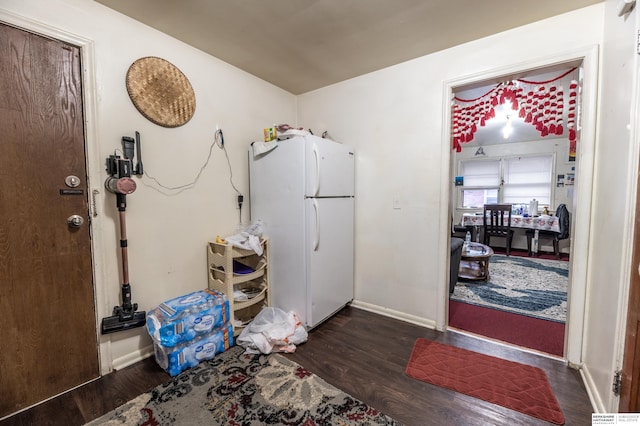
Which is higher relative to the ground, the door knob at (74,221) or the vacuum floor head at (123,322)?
the door knob at (74,221)

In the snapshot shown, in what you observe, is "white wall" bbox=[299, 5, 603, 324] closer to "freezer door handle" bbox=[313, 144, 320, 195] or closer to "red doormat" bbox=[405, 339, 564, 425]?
"red doormat" bbox=[405, 339, 564, 425]

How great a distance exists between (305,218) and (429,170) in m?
1.14

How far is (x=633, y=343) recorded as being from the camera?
3.50 ft

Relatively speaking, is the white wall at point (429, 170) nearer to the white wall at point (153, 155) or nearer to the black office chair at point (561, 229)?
the white wall at point (153, 155)

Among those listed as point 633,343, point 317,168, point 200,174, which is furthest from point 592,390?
point 200,174

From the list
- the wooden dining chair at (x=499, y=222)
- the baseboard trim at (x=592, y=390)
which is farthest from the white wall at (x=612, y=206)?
the wooden dining chair at (x=499, y=222)

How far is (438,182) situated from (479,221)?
13.2ft

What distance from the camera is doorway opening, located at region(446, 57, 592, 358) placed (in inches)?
80.0

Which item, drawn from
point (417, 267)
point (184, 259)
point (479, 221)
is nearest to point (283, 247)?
point (184, 259)

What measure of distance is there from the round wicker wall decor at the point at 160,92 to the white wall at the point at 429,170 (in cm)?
132

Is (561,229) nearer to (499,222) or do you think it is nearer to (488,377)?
(499,222)

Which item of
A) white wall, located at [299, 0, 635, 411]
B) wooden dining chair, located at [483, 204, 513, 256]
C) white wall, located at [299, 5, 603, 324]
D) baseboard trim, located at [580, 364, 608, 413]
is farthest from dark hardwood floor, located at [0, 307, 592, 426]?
wooden dining chair, located at [483, 204, 513, 256]

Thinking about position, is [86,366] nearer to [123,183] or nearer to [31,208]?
[31,208]

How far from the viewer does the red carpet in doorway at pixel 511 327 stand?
2039mm
